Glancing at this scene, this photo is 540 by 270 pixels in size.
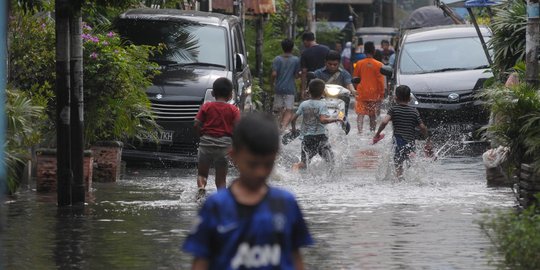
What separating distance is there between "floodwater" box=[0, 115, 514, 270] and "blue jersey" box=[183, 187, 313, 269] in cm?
150

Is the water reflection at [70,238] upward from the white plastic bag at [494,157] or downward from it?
downward

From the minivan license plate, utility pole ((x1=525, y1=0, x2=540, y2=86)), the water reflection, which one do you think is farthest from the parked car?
the water reflection

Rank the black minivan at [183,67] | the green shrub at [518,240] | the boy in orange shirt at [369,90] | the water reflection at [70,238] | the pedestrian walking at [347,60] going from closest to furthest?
1. the green shrub at [518,240]
2. the water reflection at [70,238]
3. the black minivan at [183,67]
4. the boy in orange shirt at [369,90]
5. the pedestrian walking at [347,60]

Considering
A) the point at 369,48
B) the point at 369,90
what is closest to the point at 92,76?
the point at 369,90

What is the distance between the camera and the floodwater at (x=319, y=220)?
10.4m

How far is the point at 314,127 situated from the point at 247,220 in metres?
11.3

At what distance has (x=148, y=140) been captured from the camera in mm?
18672

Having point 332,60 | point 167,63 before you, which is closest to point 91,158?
point 167,63

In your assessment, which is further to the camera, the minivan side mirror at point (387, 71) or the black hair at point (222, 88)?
the minivan side mirror at point (387, 71)

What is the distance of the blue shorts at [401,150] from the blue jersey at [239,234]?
35.8ft

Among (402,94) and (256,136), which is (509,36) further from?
(256,136)

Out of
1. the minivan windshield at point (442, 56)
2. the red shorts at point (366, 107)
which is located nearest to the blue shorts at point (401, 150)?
the minivan windshield at point (442, 56)

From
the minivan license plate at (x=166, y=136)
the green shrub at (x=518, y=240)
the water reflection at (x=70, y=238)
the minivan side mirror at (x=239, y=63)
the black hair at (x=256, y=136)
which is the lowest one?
the water reflection at (x=70, y=238)

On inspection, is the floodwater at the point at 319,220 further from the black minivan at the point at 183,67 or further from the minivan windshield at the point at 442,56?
the minivan windshield at the point at 442,56
